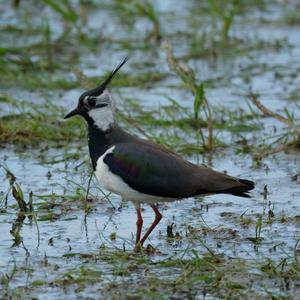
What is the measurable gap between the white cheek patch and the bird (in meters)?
0.05

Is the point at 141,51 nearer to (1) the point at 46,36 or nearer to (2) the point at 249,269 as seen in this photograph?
(1) the point at 46,36

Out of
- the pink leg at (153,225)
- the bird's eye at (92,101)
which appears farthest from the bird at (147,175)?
the bird's eye at (92,101)

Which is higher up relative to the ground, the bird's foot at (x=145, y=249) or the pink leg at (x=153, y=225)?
the pink leg at (x=153, y=225)

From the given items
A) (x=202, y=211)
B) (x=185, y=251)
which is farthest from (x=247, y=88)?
(x=185, y=251)

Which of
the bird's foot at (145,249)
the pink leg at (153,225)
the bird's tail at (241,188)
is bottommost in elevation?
the bird's foot at (145,249)

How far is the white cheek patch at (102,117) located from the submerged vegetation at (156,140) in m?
0.56

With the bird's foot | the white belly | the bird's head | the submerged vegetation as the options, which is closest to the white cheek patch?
the bird's head

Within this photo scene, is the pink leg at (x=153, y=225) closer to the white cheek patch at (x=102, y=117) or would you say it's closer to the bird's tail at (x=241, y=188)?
the bird's tail at (x=241, y=188)

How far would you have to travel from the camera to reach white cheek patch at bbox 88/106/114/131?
6.98 m

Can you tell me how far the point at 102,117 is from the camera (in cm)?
700

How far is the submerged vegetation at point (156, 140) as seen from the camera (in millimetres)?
6070

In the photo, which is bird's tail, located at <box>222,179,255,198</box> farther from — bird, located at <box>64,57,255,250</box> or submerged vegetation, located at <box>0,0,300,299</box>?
submerged vegetation, located at <box>0,0,300,299</box>

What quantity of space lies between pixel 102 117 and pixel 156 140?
185 cm

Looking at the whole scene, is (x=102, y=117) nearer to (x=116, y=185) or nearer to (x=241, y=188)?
(x=116, y=185)
